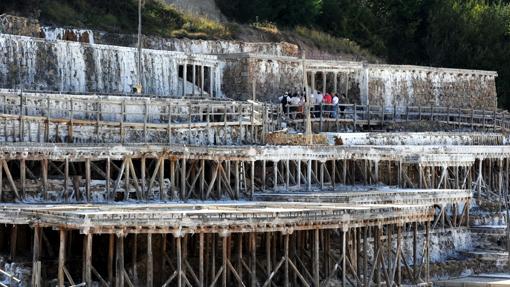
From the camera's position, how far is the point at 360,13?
100500 mm

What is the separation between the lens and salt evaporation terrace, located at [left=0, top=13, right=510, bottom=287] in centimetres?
4966

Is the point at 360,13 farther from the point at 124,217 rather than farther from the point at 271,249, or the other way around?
the point at 124,217

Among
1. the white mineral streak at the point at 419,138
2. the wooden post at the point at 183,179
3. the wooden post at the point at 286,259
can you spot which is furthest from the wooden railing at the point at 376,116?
the wooden post at the point at 286,259

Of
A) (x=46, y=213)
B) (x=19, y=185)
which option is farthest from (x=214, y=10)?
(x=46, y=213)

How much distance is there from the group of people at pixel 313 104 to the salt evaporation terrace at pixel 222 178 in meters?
0.45

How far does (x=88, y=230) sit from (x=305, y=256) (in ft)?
34.9

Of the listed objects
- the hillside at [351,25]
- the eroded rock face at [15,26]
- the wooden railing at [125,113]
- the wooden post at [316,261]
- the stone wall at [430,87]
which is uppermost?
the hillside at [351,25]

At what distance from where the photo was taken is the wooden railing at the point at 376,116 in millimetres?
71938

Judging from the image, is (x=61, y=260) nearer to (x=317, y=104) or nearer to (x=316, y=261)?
(x=316, y=261)

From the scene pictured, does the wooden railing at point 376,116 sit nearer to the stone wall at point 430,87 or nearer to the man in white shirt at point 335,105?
the man in white shirt at point 335,105

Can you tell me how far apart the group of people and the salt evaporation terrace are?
0.45 m

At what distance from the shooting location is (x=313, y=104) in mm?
73250

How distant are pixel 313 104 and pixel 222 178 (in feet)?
47.7

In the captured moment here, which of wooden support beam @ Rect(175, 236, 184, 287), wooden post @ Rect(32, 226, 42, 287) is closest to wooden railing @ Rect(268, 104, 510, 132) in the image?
wooden support beam @ Rect(175, 236, 184, 287)
